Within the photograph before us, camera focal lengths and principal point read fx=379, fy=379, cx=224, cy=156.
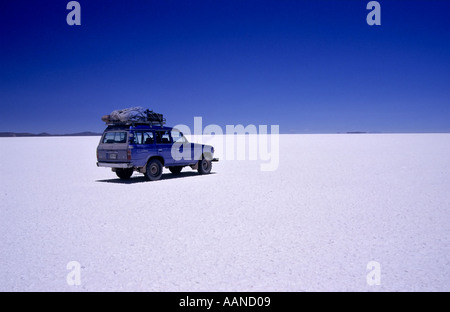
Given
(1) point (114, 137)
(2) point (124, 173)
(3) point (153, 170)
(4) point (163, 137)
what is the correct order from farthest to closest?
(2) point (124, 173) < (4) point (163, 137) < (3) point (153, 170) < (1) point (114, 137)

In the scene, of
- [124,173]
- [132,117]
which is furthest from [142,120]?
[124,173]

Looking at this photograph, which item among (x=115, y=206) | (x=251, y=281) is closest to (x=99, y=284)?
(x=251, y=281)

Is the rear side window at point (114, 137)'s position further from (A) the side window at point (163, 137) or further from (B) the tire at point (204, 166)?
(B) the tire at point (204, 166)

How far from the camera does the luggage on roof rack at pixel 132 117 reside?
13890 millimetres

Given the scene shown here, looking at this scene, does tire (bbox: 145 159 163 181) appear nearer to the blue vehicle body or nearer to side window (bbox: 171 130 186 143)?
the blue vehicle body

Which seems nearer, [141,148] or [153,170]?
[141,148]

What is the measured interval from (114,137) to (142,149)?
1.20 meters

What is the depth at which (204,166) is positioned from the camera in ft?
53.9

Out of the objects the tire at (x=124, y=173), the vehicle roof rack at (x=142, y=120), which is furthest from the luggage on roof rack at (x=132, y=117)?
the tire at (x=124, y=173)

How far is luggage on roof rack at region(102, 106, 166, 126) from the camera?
13890mm

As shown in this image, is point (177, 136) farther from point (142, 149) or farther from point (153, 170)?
point (142, 149)

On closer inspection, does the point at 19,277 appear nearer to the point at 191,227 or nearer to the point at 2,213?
the point at 191,227

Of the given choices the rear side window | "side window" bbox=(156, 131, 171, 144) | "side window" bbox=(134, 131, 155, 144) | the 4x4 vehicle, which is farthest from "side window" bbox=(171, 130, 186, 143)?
the rear side window

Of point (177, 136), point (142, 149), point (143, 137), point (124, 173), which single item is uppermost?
point (177, 136)
